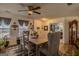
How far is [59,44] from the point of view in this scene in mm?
1974

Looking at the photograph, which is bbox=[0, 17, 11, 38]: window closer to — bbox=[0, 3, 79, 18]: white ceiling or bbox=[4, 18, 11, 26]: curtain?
bbox=[4, 18, 11, 26]: curtain

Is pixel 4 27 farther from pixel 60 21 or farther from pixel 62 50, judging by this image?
pixel 62 50

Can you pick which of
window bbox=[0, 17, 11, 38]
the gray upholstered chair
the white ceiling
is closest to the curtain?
window bbox=[0, 17, 11, 38]

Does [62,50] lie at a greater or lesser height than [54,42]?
lesser

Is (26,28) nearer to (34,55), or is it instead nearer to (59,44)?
(34,55)

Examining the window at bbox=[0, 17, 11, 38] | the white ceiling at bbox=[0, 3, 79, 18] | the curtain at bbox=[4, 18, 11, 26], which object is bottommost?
the window at bbox=[0, 17, 11, 38]

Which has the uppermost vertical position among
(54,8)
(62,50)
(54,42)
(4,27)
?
(54,8)

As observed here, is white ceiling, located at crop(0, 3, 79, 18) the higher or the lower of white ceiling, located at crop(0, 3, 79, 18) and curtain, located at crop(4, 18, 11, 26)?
the higher

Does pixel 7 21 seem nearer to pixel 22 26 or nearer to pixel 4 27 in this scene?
pixel 4 27

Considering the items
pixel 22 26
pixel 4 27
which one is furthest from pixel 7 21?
pixel 22 26

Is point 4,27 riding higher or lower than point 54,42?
higher

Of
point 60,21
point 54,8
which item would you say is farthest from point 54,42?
point 54,8

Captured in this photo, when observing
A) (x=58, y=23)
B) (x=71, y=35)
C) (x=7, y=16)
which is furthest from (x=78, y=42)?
(x=7, y=16)

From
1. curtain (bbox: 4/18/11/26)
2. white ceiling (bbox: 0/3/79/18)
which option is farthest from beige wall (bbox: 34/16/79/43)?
curtain (bbox: 4/18/11/26)
